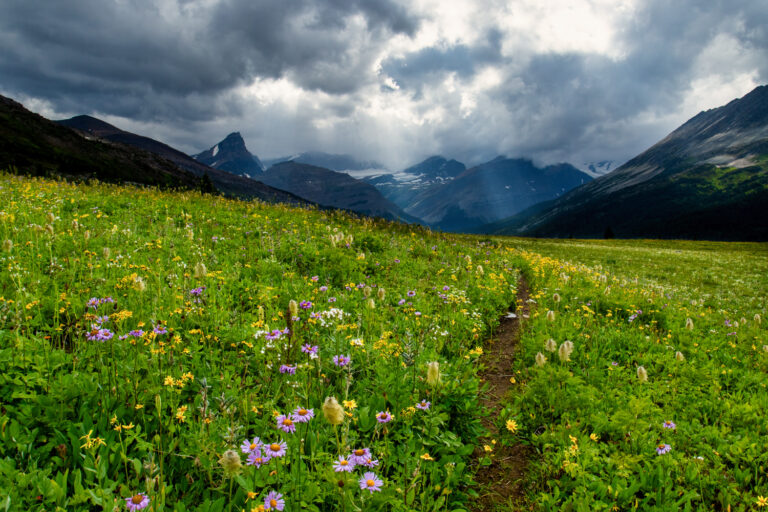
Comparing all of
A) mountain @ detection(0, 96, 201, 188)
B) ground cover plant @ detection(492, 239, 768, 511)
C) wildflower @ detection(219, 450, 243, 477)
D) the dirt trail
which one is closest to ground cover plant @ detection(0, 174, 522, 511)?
wildflower @ detection(219, 450, 243, 477)

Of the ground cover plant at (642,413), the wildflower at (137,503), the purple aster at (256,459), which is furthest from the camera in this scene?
the ground cover plant at (642,413)

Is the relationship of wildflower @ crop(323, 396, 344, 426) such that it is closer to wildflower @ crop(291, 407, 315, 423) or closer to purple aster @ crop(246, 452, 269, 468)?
wildflower @ crop(291, 407, 315, 423)

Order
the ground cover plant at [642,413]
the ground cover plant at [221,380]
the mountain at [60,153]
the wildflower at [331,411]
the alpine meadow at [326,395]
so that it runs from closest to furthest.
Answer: the wildflower at [331,411] → the ground cover plant at [221,380] → the alpine meadow at [326,395] → the ground cover plant at [642,413] → the mountain at [60,153]

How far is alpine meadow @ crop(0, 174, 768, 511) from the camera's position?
8.52ft

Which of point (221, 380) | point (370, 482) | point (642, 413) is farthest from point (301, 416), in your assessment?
point (642, 413)

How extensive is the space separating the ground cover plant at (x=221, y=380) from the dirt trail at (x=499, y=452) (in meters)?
0.23

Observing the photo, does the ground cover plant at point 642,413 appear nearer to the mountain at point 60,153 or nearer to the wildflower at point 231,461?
the wildflower at point 231,461

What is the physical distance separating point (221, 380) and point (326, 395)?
106 cm

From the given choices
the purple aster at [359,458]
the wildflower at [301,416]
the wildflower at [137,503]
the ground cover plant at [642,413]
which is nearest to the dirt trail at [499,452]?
the ground cover plant at [642,413]

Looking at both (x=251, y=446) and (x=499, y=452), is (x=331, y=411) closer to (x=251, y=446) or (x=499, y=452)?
(x=251, y=446)

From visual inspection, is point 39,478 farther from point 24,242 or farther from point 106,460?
point 24,242

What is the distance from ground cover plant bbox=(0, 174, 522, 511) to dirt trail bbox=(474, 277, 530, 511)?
0.74 ft

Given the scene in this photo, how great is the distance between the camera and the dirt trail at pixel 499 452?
10.9ft

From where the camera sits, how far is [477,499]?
3.29 meters
